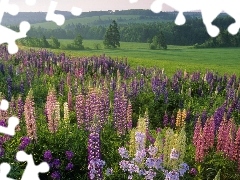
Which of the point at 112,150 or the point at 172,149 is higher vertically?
the point at 172,149

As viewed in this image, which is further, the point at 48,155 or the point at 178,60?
the point at 178,60

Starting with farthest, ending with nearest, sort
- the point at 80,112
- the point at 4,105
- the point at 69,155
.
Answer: the point at 80,112 → the point at 4,105 → the point at 69,155

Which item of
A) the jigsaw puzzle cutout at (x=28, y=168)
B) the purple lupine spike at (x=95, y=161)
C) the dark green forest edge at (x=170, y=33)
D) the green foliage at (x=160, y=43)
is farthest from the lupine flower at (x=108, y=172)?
the dark green forest edge at (x=170, y=33)

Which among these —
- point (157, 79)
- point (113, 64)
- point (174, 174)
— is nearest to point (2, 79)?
point (157, 79)

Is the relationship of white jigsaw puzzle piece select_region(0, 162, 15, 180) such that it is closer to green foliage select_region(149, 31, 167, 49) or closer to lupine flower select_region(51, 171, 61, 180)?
lupine flower select_region(51, 171, 61, 180)

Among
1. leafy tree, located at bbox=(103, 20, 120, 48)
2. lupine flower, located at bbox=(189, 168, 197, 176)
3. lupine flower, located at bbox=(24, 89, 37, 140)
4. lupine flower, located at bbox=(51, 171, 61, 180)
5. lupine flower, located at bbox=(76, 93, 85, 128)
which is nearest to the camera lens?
lupine flower, located at bbox=(51, 171, 61, 180)

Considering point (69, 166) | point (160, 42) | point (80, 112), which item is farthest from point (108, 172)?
point (160, 42)

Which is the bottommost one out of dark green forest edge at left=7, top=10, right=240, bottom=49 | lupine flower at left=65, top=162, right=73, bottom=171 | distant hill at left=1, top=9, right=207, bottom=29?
lupine flower at left=65, top=162, right=73, bottom=171

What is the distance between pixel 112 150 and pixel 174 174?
2.47 metres

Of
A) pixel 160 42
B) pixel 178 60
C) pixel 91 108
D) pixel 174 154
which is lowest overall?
pixel 174 154

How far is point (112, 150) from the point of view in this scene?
8.43 m

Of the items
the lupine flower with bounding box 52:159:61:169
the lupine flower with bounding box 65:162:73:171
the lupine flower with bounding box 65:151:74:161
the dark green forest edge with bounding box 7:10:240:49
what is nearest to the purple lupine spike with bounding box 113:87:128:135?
the lupine flower with bounding box 65:151:74:161

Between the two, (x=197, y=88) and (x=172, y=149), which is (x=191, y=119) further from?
(x=172, y=149)

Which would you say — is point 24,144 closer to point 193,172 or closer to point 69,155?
point 69,155
